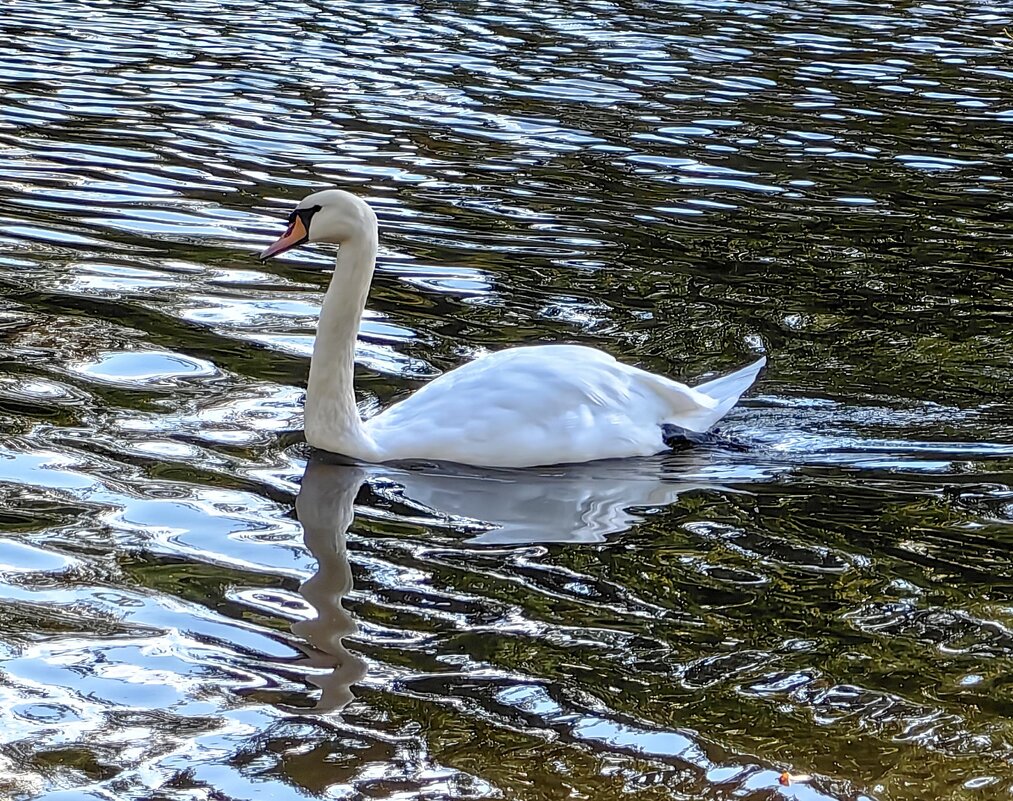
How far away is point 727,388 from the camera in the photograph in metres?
7.91

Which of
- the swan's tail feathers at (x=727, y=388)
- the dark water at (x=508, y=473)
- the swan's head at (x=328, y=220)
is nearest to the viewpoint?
the dark water at (x=508, y=473)

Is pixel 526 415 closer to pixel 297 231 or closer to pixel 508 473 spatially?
pixel 508 473

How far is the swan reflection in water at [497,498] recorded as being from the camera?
6.30 meters

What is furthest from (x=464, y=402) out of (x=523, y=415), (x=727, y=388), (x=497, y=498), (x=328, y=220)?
(x=727, y=388)

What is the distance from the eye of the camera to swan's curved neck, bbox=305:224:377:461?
711cm

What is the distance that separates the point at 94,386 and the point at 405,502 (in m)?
1.77

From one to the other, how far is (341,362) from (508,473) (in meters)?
0.87

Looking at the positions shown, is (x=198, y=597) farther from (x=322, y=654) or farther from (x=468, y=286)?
(x=468, y=286)

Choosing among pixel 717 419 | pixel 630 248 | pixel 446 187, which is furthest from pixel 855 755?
pixel 446 187

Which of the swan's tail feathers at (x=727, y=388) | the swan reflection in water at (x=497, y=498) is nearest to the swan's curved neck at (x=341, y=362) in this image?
the swan reflection in water at (x=497, y=498)

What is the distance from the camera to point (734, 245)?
34.8ft

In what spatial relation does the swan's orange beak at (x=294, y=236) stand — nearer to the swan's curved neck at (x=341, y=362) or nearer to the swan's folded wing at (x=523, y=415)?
the swan's curved neck at (x=341, y=362)

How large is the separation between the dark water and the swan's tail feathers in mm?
161

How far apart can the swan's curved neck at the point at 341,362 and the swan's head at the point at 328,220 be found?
0.04 meters
